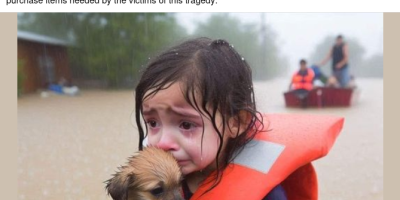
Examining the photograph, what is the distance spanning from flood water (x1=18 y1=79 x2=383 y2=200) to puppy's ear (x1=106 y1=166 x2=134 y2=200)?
738 mm

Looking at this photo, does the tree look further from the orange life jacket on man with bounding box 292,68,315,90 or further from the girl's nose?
the girl's nose

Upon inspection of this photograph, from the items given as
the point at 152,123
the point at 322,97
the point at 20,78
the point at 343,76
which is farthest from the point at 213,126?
the point at 20,78

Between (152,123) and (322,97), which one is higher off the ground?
(152,123)

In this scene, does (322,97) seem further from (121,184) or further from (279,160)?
(121,184)

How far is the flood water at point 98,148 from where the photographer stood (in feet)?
20.9

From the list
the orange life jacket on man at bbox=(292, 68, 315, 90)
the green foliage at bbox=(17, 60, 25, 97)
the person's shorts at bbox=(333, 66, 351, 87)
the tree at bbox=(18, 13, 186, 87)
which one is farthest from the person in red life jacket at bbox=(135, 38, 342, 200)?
the tree at bbox=(18, 13, 186, 87)

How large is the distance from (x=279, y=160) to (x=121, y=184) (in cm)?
74

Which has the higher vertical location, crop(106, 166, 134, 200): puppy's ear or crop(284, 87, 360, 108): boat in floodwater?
crop(106, 166, 134, 200): puppy's ear

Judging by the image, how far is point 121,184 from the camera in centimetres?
176

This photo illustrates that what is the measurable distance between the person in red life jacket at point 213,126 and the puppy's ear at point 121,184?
0.15 m

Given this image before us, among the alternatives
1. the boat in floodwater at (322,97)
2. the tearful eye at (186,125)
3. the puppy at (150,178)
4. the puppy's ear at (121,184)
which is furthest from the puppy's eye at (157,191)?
the boat in floodwater at (322,97)

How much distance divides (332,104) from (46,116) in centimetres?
751

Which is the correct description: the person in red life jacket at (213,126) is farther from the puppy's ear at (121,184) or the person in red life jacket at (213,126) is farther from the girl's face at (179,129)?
the puppy's ear at (121,184)

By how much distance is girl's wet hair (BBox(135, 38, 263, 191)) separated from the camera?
180cm
